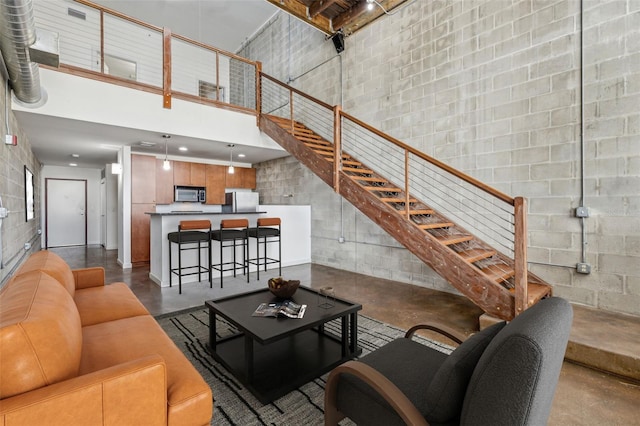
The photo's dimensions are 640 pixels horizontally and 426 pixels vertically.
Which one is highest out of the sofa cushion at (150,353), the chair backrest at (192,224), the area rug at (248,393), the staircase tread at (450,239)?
the chair backrest at (192,224)

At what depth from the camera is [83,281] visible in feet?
9.25

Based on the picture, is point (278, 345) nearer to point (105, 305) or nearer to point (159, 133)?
point (105, 305)

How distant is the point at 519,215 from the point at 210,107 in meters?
4.90

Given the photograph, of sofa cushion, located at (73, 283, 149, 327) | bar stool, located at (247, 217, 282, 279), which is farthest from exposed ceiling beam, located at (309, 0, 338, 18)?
sofa cushion, located at (73, 283, 149, 327)

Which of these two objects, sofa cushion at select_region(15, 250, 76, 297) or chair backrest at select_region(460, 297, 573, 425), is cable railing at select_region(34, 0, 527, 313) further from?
sofa cushion at select_region(15, 250, 76, 297)

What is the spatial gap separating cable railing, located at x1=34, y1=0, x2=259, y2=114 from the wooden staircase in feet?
8.01

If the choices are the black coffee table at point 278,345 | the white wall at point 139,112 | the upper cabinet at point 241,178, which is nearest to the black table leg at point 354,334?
the black coffee table at point 278,345

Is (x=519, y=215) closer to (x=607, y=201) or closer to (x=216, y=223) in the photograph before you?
(x=607, y=201)

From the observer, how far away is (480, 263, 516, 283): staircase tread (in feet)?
10.0

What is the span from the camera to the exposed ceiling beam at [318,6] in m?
5.11

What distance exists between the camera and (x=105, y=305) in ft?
7.64

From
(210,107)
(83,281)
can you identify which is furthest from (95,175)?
(83,281)

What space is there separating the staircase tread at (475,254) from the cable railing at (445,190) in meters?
0.10

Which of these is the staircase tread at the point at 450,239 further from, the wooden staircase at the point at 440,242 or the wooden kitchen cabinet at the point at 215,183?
the wooden kitchen cabinet at the point at 215,183
